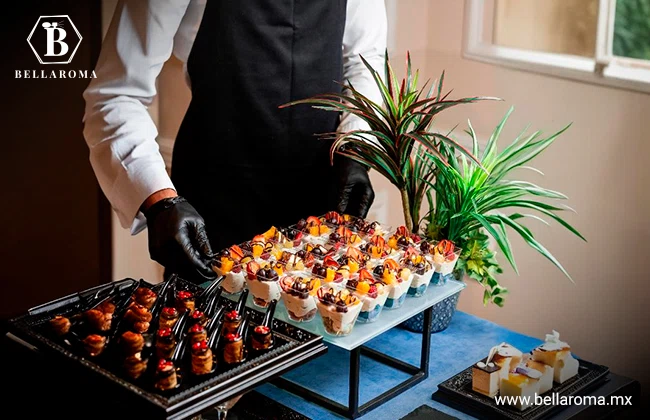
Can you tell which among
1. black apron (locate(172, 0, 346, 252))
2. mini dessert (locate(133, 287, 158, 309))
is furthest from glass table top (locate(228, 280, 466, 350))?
black apron (locate(172, 0, 346, 252))

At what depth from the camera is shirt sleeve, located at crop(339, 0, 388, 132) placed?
272 centimetres

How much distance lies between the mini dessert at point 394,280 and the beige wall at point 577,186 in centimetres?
145

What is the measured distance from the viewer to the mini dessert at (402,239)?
2199 millimetres

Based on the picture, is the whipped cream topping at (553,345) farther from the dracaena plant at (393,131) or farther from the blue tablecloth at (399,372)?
the dracaena plant at (393,131)

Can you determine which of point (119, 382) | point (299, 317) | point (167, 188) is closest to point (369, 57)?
point (167, 188)

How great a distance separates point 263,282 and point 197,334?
1.02 ft

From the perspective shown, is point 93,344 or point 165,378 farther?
point 93,344

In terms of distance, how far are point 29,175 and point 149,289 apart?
6.36ft

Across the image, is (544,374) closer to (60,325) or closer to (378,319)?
(378,319)

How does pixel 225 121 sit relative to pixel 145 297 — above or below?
above

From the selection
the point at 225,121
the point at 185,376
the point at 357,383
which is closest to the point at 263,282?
the point at 357,383

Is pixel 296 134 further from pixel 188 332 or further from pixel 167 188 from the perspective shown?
pixel 188 332

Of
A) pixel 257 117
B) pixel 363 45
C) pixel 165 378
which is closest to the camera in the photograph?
pixel 165 378

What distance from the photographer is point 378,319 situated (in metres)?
1.97
